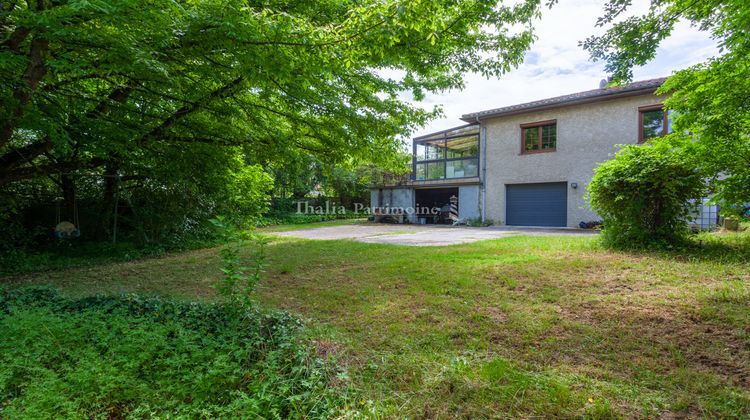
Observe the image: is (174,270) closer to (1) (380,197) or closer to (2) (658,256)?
(2) (658,256)

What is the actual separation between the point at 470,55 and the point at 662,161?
375cm

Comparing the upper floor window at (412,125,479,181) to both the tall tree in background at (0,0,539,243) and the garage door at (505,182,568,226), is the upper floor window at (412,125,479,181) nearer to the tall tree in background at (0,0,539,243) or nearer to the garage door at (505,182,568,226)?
the garage door at (505,182,568,226)

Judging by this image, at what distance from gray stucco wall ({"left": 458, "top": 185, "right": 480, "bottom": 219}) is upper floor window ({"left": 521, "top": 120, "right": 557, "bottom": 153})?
9.26ft

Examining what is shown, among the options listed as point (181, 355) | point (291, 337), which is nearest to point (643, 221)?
point (291, 337)

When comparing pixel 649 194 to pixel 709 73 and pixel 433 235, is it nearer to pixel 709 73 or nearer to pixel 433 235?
pixel 709 73

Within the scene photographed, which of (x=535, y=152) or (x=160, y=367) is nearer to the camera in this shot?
(x=160, y=367)

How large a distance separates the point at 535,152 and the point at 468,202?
3.68m

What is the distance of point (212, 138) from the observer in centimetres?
703

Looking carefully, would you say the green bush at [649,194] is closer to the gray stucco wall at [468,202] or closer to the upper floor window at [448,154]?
the gray stucco wall at [468,202]

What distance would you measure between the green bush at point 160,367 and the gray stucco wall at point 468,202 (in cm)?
1414

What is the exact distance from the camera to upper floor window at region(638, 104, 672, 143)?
1171 cm

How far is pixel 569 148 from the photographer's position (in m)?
13.6

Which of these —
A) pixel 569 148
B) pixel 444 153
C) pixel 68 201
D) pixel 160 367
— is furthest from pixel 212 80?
pixel 444 153

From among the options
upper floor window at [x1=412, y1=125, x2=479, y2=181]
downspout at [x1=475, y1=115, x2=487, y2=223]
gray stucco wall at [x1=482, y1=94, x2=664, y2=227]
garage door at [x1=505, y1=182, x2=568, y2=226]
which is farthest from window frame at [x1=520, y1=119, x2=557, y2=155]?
upper floor window at [x1=412, y1=125, x2=479, y2=181]
